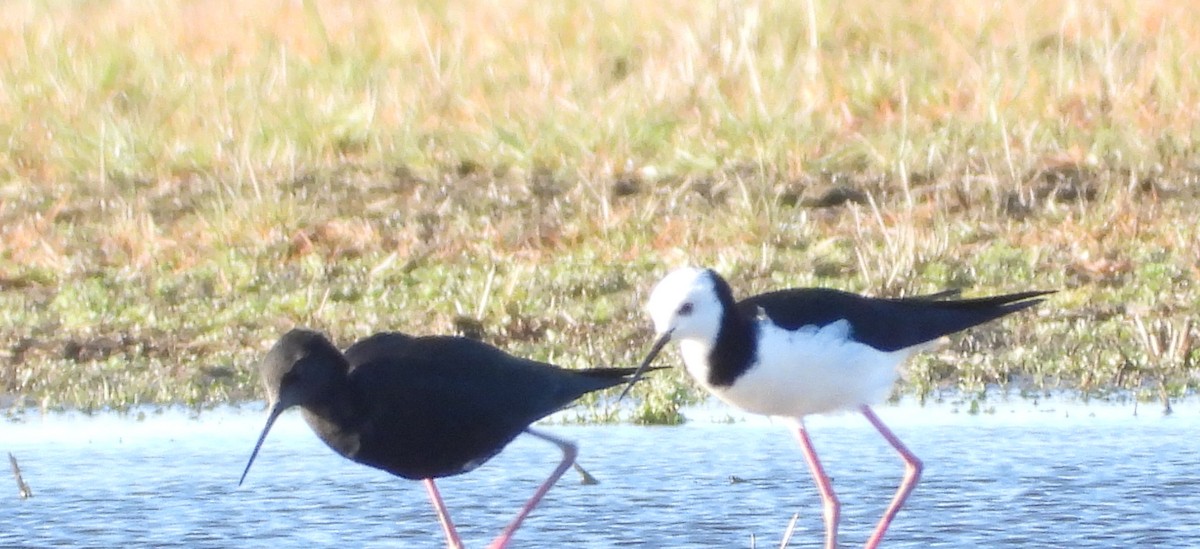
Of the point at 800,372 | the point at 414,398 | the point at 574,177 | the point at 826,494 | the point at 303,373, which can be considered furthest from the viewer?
the point at 574,177

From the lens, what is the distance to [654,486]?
6.35 metres

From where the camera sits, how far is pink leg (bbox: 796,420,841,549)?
589cm

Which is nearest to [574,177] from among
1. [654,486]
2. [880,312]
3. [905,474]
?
[654,486]

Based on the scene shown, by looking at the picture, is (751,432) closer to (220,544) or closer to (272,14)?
(220,544)

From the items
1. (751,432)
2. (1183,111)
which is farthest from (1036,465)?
(1183,111)

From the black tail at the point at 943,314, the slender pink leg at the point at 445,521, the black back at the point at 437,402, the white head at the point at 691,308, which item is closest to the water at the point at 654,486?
the slender pink leg at the point at 445,521

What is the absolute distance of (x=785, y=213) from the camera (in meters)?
9.55

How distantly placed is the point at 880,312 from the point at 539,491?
108 cm

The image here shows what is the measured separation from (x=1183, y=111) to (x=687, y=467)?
4.76 metres

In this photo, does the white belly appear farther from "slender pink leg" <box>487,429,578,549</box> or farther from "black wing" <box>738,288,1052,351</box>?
"slender pink leg" <box>487,429,578,549</box>

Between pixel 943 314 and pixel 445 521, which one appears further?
pixel 943 314

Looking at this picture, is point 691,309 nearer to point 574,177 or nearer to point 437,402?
point 437,402

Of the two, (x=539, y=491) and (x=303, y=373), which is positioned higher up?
(x=303, y=373)

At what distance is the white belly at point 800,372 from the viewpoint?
5.68 meters
